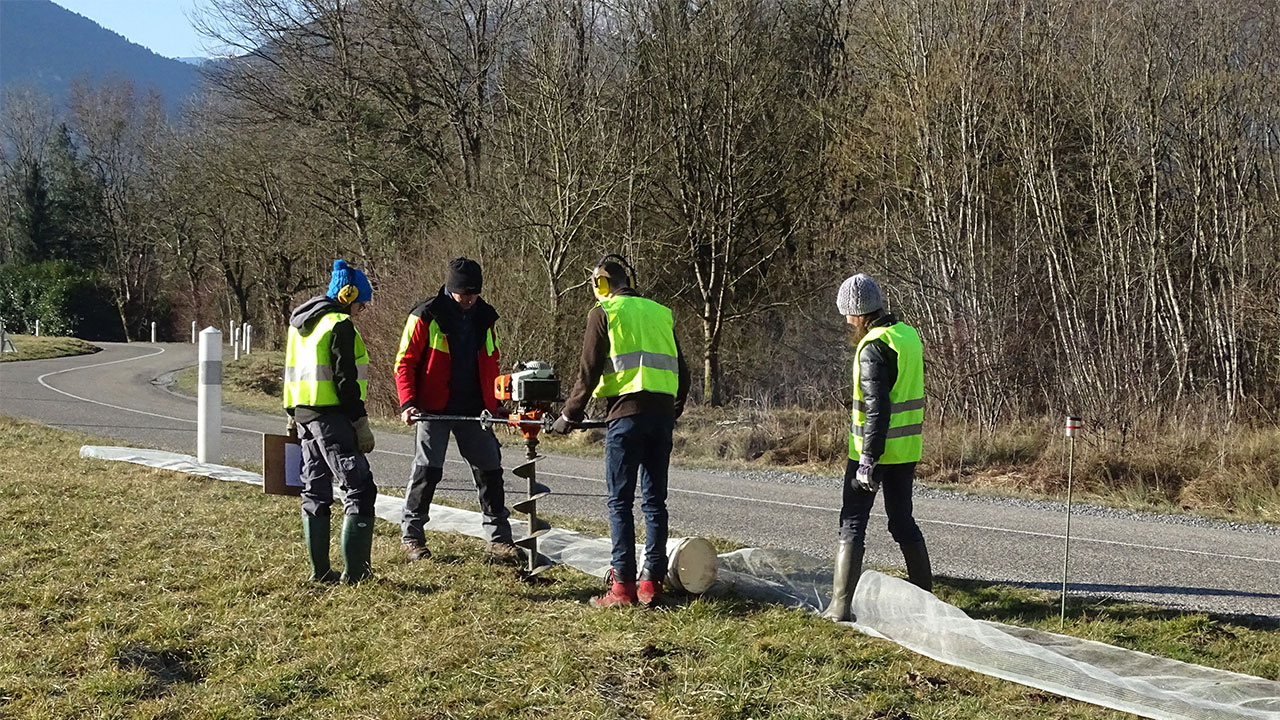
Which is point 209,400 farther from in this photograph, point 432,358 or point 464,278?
point 464,278

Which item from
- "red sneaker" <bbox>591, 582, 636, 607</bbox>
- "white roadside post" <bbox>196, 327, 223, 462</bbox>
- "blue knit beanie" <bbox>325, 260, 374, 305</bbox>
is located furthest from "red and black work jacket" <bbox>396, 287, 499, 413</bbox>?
Answer: "white roadside post" <bbox>196, 327, 223, 462</bbox>

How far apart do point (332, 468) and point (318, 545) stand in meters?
0.47

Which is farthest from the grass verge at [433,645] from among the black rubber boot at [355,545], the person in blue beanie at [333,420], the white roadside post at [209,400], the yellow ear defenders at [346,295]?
the white roadside post at [209,400]

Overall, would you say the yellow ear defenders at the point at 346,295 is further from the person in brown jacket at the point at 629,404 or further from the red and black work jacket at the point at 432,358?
the person in brown jacket at the point at 629,404

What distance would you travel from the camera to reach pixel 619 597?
6062 mm

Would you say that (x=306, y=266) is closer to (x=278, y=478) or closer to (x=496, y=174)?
(x=496, y=174)

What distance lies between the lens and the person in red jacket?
6.96 meters

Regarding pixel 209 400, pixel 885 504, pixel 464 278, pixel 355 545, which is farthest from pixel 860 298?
pixel 209 400

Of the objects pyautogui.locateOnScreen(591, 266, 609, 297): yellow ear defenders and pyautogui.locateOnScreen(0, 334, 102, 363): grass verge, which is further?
pyautogui.locateOnScreen(0, 334, 102, 363): grass verge

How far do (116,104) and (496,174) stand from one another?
187ft

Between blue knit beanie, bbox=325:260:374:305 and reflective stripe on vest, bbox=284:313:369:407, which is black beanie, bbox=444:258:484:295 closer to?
blue knit beanie, bbox=325:260:374:305

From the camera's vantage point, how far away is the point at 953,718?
4.50 metres

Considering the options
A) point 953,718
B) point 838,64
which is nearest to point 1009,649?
point 953,718

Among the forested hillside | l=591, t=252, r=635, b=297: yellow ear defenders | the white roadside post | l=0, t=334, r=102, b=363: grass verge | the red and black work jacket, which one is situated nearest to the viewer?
l=591, t=252, r=635, b=297: yellow ear defenders
